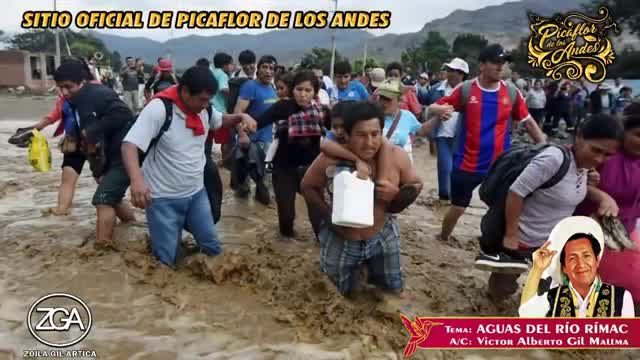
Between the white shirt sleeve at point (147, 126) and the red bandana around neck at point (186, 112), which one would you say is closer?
the white shirt sleeve at point (147, 126)

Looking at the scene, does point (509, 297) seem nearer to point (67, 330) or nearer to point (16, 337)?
A: point (67, 330)

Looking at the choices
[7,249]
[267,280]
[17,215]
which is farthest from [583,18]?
[17,215]

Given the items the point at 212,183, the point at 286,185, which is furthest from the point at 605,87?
the point at 212,183

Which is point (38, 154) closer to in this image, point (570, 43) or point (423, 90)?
point (570, 43)

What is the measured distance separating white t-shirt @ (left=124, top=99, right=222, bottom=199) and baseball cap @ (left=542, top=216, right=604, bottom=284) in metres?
2.49

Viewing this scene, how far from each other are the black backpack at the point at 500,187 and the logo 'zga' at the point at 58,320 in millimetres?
2559

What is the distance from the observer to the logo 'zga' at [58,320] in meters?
3.28

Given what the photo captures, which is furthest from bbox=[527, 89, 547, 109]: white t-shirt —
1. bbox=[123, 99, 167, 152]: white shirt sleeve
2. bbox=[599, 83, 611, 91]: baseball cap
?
bbox=[123, 99, 167, 152]: white shirt sleeve

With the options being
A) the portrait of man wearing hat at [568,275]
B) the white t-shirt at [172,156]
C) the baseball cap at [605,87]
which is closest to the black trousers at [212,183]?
the white t-shirt at [172,156]

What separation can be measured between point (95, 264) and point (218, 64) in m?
4.99

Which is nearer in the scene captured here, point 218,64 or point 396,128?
point 396,128

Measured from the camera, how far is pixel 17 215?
575 cm

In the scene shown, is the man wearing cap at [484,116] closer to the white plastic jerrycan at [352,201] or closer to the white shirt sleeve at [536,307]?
the white plastic jerrycan at [352,201]

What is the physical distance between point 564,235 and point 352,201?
1.10 metres
